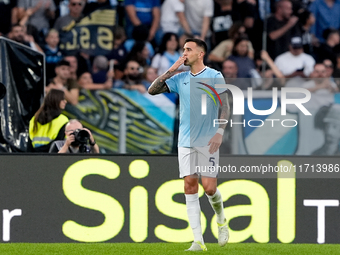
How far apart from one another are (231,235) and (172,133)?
1199mm

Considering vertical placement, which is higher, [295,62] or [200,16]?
[200,16]

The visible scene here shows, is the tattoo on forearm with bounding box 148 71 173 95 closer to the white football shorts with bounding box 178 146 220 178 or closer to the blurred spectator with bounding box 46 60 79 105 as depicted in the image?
the white football shorts with bounding box 178 146 220 178

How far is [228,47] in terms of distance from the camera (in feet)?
28.3

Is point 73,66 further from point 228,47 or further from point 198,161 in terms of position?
point 198,161

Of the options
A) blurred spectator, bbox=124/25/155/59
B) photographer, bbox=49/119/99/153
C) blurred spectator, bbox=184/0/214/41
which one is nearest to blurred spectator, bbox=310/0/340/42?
blurred spectator, bbox=184/0/214/41

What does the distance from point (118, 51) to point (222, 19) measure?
1601mm

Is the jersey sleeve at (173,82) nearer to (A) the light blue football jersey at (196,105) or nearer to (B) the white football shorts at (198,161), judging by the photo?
(A) the light blue football jersey at (196,105)

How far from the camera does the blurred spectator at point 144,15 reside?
879cm


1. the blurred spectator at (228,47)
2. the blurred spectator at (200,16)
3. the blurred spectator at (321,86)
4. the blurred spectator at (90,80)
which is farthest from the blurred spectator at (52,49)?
the blurred spectator at (321,86)

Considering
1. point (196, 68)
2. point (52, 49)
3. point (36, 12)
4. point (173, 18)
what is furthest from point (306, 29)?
point (196, 68)

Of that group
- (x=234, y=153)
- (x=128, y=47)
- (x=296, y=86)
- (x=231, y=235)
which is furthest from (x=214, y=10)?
(x=231, y=235)

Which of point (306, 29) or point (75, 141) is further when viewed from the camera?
point (306, 29)

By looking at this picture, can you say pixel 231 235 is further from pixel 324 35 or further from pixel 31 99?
pixel 324 35

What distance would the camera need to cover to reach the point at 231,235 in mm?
5977
